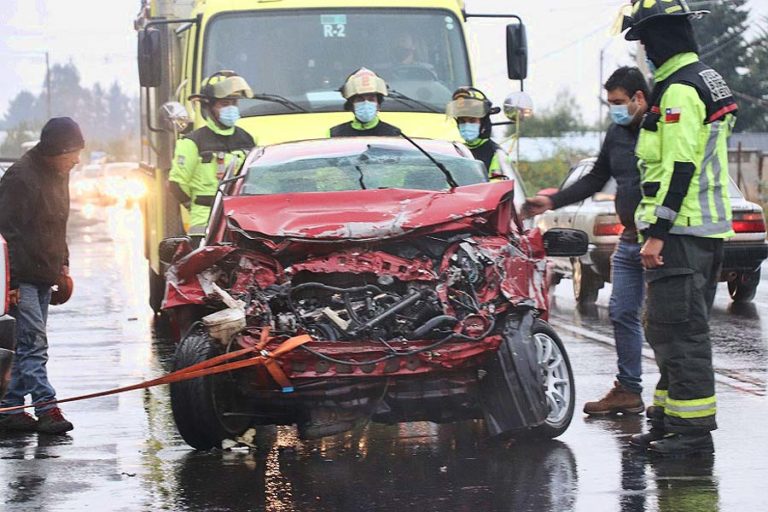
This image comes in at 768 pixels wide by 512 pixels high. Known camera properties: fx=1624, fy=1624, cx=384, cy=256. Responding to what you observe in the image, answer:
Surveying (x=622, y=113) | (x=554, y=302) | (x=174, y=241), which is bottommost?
(x=554, y=302)

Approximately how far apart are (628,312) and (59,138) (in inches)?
137

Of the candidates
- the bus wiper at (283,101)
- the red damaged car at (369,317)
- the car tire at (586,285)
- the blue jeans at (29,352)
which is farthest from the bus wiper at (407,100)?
the red damaged car at (369,317)

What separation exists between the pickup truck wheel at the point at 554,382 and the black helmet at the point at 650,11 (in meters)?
1.62

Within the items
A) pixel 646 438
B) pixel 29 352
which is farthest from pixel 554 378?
pixel 29 352

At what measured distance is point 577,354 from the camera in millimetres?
12508

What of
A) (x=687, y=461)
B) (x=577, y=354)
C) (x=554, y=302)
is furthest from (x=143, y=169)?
(x=687, y=461)

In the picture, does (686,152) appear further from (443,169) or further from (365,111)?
(365,111)

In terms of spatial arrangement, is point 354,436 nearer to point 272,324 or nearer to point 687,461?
point 272,324

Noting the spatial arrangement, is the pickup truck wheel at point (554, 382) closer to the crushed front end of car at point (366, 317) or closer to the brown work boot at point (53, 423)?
the crushed front end of car at point (366, 317)

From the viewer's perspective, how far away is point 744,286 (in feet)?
55.3

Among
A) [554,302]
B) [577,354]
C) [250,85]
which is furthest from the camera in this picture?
[554,302]

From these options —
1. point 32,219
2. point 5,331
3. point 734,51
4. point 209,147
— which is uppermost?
point 734,51

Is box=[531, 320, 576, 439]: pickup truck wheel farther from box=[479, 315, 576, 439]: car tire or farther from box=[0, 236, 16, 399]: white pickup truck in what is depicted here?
box=[0, 236, 16, 399]: white pickup truck

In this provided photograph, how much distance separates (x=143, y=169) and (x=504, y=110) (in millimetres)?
5725
